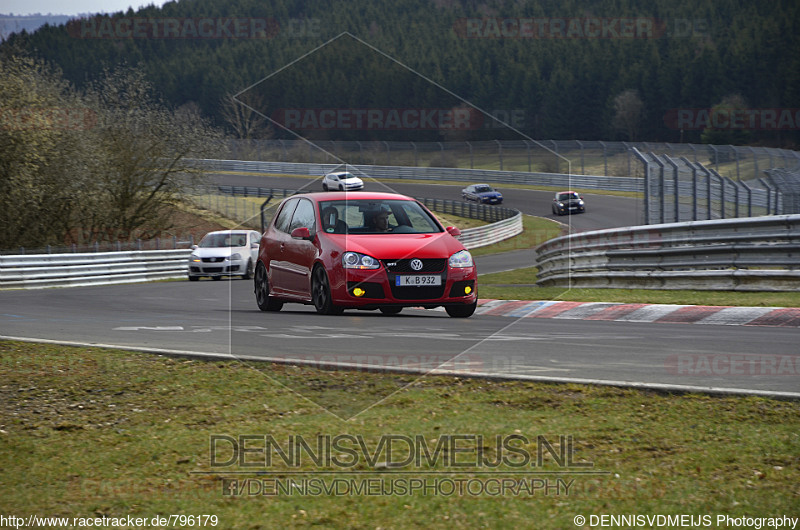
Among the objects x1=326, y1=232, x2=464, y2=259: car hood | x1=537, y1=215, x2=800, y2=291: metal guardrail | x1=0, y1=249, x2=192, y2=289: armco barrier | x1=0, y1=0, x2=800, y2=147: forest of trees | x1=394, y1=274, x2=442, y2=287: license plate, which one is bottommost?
x1=0, y1=249, x2=192, y2=289: armco barrier

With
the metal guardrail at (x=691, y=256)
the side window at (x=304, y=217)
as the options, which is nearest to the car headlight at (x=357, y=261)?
the side window at (x=304, y=217)

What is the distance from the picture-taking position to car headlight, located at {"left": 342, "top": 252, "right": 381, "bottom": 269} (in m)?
8.34

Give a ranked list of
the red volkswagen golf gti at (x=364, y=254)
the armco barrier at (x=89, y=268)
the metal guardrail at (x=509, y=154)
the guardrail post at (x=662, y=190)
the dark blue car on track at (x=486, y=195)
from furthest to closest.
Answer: the dark blue car on track at (x=486, y=195) → the armco barrier at (x=89, y=268) → the guardrail post at (x=662, y=190) → the red volkswagen golf gti at (x=364, y=254) → the metal guardrail at (x=509, y=154)

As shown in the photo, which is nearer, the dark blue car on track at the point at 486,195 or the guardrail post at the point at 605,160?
the dark blue car on track at the point at 486,195

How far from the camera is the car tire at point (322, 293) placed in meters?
8.55

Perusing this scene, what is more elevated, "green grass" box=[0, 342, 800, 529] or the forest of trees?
the forest of trees

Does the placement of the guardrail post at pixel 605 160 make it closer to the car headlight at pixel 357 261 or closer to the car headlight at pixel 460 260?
the car headlight at pixel 460 260

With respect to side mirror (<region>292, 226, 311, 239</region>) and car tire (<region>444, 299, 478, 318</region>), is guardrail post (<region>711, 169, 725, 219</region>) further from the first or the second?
side mirror (<region>292, 226, 311, 239</region>)

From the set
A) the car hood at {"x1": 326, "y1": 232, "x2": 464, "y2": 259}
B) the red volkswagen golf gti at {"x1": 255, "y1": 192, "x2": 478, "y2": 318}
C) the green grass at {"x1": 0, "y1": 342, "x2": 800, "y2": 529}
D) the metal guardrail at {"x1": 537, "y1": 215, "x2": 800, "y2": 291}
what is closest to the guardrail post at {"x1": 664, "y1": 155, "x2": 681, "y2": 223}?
the metal guardrail at {"x1": 537, "y1": 215, "x2": 800, "y2": 291}

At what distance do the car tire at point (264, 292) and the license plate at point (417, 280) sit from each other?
1.72 m

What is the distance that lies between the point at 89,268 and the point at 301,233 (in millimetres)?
21832
